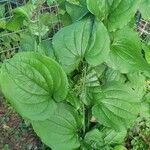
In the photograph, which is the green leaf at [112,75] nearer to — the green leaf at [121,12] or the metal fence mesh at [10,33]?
the green leaf at [121,12]

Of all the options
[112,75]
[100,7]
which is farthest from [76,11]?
[112,75]

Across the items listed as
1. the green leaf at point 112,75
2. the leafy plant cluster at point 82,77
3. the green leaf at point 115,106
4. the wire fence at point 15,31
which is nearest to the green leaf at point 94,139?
the leafy plant cluster at point 82,77

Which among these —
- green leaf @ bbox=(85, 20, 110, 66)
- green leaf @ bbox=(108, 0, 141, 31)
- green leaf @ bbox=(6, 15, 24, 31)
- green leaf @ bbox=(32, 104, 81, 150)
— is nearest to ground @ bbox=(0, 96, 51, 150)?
green leaf @ bbox=(32, 104, 81, 150)

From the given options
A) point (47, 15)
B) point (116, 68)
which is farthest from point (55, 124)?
point (47, 15)

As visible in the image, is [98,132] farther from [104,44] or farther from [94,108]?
[104,44]

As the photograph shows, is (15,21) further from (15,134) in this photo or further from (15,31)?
(15,134)
